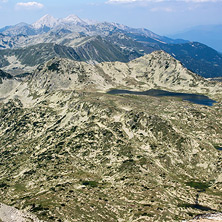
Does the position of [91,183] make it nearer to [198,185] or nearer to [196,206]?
[196,206]

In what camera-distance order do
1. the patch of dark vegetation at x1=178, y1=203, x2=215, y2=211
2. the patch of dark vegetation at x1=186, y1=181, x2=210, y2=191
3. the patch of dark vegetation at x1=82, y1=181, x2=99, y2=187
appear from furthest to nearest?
the patch of dark vegetation at x1=82, y1=181, x2=99, y2=187, the patch of dark vegetation at x1=186, y1=181, x2=210, y2=191, the patch of dark vegetation at x1=178, y1=203, x2=215, y2=211

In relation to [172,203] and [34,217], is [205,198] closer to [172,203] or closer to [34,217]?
[172,203]

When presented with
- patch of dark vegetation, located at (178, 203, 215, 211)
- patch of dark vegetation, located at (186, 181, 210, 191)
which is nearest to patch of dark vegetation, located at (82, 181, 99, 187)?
patch of dark vegetation, located at (178, 203, 215, 211)

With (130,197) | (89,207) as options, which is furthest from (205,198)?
(89,207)

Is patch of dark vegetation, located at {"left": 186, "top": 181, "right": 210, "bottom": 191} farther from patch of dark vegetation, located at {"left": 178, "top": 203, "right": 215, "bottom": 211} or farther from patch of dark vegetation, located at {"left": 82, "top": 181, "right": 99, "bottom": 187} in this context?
patch of dark vegetation, located at {"left": 82, "top": 181, "right": 99, "bottom": 187}

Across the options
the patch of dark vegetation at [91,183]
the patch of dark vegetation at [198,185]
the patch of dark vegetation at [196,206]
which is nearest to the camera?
the patch of dark vegetation at [196,206]

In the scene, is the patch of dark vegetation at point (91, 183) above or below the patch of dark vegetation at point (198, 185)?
below

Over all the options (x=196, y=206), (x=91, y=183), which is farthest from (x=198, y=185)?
(x=91, y=183)

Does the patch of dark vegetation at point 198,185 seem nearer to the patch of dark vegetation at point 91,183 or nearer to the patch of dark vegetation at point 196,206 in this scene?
the patch of dark vegetation at point 196,206

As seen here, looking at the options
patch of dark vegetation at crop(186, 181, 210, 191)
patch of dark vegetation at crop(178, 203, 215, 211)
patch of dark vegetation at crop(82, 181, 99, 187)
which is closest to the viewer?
patch of dark vegetation at crop(178, 203, 215, 211)

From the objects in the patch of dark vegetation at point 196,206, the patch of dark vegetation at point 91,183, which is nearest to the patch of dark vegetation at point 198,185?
the patch of dark vegetation at point 196,206

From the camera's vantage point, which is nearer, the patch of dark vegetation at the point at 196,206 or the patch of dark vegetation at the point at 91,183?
the patch of dark vegetation at the point at 196,206

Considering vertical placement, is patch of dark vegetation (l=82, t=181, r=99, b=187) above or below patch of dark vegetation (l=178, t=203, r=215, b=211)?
below
